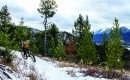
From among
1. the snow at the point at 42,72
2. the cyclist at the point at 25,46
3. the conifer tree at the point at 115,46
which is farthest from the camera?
the conifer tree at the point at 115,46

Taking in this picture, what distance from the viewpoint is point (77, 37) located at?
70062 millimetres

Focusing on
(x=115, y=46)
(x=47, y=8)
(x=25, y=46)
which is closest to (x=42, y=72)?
(x=25, y=46)

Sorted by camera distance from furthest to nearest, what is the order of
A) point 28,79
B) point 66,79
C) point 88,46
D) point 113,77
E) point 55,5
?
point 55,5, point 88,46, point 113,77, point 66,79, point 28,79

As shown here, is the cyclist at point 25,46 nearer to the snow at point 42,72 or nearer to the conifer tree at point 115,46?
the snow at point 42,72

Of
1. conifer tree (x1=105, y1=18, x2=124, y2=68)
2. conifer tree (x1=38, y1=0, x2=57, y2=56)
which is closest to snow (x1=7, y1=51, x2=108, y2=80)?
conifer tree (x1=105, y1=18, x2=124, y2=68)

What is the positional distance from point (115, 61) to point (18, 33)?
1062 centimetres

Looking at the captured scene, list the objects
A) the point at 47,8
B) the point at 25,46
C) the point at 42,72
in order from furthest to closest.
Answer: the point at 47,8 < the point at 25,46 < the point at 42,72

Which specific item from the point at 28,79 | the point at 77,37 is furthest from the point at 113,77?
the point at 77,37

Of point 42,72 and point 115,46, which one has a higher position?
point 115,46

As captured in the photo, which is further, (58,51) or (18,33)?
(58,51)

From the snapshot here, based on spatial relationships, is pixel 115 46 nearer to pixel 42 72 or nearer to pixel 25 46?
pixel 25 46

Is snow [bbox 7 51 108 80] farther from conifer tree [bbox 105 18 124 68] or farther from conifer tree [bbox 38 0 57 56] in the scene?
conifer tree [bbox 38 0 57 56]

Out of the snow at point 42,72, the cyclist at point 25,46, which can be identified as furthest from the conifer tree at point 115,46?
the snow at point 42,72

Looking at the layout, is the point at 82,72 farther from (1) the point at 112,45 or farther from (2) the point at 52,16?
(2) the point at 52,16
